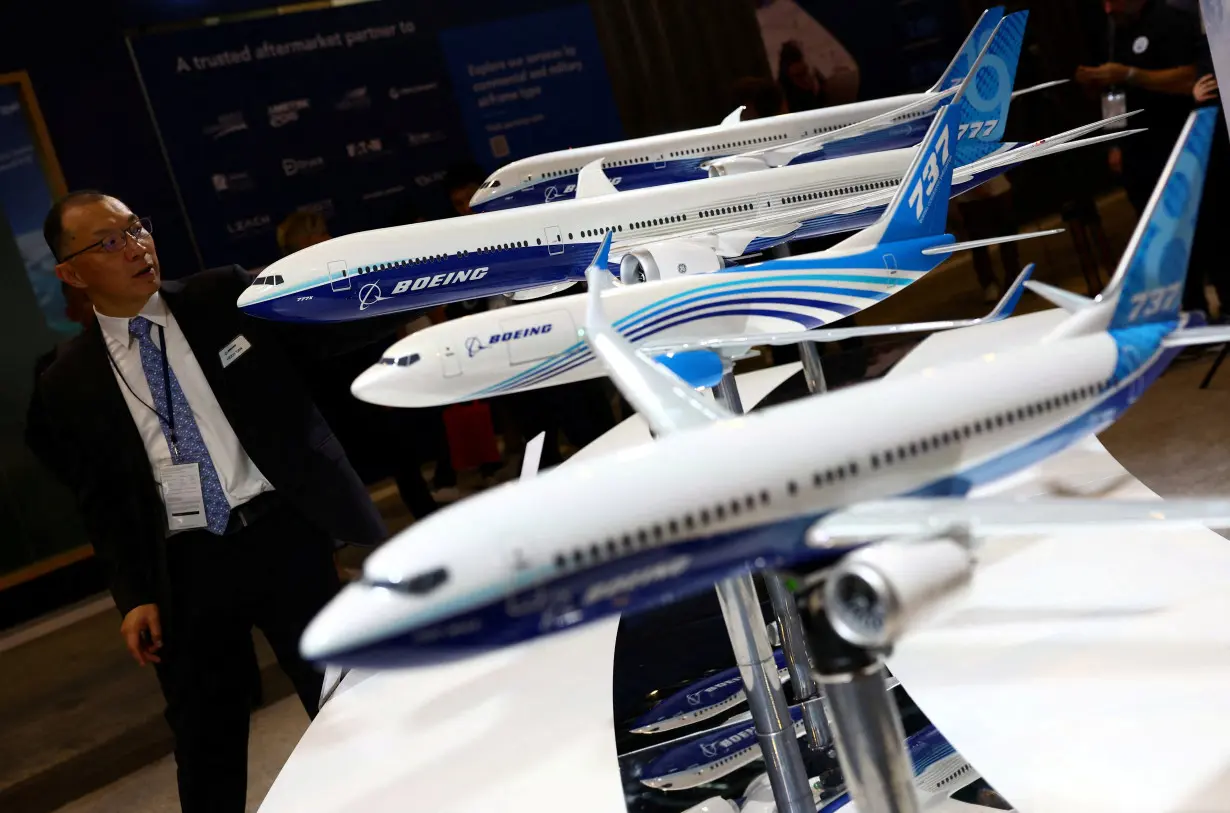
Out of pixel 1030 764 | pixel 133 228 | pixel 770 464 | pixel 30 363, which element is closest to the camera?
pixel 770 464

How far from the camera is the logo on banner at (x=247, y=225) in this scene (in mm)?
7730

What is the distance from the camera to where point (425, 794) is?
3609 millimetres

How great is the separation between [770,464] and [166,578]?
2.87 m

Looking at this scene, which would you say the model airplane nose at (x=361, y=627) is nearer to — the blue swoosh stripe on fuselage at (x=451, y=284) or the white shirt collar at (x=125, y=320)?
the blue swoosh stripe on fuselage at (x=451, y=284)

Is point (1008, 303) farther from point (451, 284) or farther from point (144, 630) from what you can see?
point (144, 630)

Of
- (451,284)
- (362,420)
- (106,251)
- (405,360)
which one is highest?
(106,251)

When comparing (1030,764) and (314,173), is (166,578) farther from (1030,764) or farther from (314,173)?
(314,173)

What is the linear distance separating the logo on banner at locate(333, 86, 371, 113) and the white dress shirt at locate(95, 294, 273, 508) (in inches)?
159

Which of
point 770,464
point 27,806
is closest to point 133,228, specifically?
point 770,464

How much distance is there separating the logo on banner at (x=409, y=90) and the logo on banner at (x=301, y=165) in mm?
702

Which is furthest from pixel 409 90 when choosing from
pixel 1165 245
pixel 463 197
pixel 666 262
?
pixel 1165 245

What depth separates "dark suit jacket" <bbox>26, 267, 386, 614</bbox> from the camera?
159 inches

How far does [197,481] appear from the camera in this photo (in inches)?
158

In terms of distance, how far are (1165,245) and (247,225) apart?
6.44 metres
